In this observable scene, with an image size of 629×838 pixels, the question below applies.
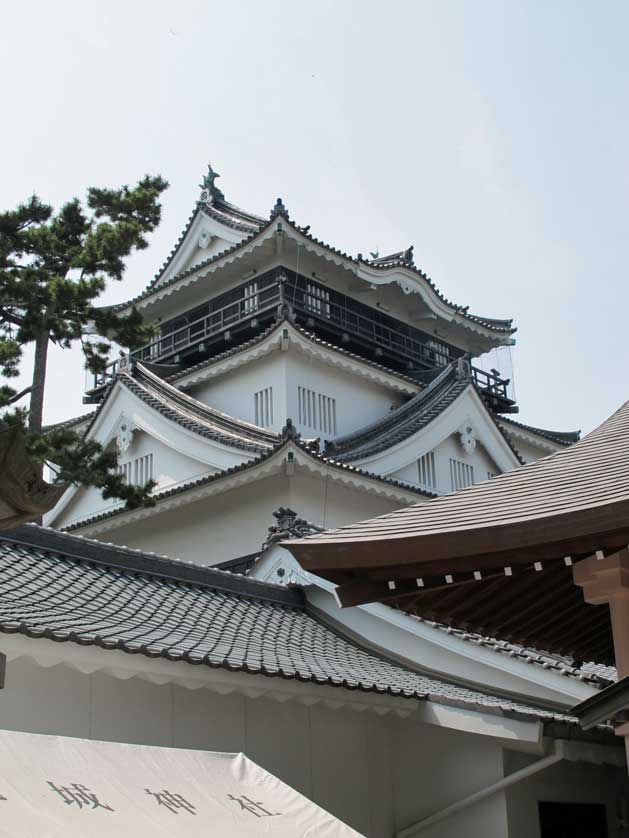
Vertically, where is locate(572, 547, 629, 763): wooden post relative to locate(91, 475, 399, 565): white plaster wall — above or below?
below

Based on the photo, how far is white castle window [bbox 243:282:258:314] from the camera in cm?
2361

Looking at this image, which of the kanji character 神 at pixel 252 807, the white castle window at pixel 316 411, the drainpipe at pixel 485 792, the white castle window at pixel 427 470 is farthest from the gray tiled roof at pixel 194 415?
the kanji character 神 at pixel 252 807

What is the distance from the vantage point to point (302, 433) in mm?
21859

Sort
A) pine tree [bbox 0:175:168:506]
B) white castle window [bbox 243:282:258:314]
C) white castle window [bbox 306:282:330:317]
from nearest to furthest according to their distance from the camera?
pine tree [bbox 0:175:168:506] < white castle window [bbox 243:282:258:314] < white castle window [bbox 306:282:330:317]

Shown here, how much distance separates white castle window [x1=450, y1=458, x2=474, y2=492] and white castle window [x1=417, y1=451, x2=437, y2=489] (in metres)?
0.65

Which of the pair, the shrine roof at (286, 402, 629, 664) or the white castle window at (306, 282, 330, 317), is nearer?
the shrine roof at (286, 402, 629, 664)

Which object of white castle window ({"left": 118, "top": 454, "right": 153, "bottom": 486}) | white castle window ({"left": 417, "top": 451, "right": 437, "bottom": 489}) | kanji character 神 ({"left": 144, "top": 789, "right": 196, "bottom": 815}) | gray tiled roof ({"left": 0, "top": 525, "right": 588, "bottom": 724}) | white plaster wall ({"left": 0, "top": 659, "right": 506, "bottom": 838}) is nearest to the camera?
kanji character 神 ({"left": 144, "top": 789, "right": 196, "bottom": 815})

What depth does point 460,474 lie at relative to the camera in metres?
23.9

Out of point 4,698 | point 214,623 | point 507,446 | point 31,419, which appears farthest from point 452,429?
point 4,698

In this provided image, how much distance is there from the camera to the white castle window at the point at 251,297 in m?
23.6

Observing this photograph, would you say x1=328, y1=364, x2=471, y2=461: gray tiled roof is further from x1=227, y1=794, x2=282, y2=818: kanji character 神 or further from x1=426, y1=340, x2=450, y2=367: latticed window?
x1=227, y1=794, x2=282, y2=818: kanji character 神

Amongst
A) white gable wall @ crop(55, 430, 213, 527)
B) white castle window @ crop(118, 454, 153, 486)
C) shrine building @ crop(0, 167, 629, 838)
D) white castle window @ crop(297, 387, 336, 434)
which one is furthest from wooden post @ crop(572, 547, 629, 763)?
white castle window @ crop(118, 454, 153, 486)

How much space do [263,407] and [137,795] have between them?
55.7 ft

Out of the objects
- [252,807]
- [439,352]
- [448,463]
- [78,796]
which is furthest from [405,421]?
[78,796]
